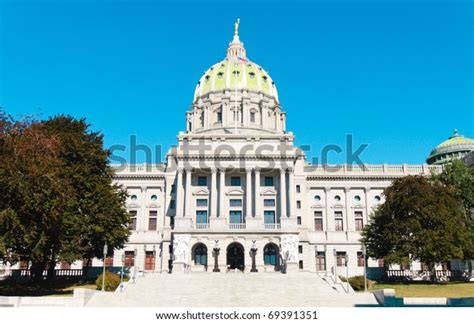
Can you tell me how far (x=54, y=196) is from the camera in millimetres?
37719

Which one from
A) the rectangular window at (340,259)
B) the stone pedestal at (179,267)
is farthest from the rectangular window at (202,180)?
the rectangular window at (340,259)

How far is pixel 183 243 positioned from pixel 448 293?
96.0ft

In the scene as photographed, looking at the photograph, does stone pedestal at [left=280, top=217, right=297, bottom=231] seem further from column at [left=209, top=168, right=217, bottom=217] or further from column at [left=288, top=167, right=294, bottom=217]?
column at [left=209, top=168, right=217, bottom=217]

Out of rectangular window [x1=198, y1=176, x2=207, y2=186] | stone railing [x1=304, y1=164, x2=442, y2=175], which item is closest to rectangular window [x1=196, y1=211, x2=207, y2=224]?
rectangular window [x1=198, y1=176, x2=207, y2=186]

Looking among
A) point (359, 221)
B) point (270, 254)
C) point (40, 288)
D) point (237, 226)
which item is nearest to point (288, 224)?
point (270, 254)

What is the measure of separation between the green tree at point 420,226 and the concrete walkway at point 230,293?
9462 millimetres

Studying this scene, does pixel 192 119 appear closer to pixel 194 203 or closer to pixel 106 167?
pixel 194 203

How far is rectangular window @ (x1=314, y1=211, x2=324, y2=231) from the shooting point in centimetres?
7544

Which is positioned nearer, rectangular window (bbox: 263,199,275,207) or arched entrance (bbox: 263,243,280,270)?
arched entrance (bbox: 263,243,280,270)

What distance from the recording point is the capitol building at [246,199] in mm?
60969

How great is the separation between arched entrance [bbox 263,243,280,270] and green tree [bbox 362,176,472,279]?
11533 mm

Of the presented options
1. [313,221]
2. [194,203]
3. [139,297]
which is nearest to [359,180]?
[313,221]

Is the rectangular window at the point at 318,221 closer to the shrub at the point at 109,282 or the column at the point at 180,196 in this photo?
the column at the point at 180,196

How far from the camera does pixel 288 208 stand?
64.1 meters
